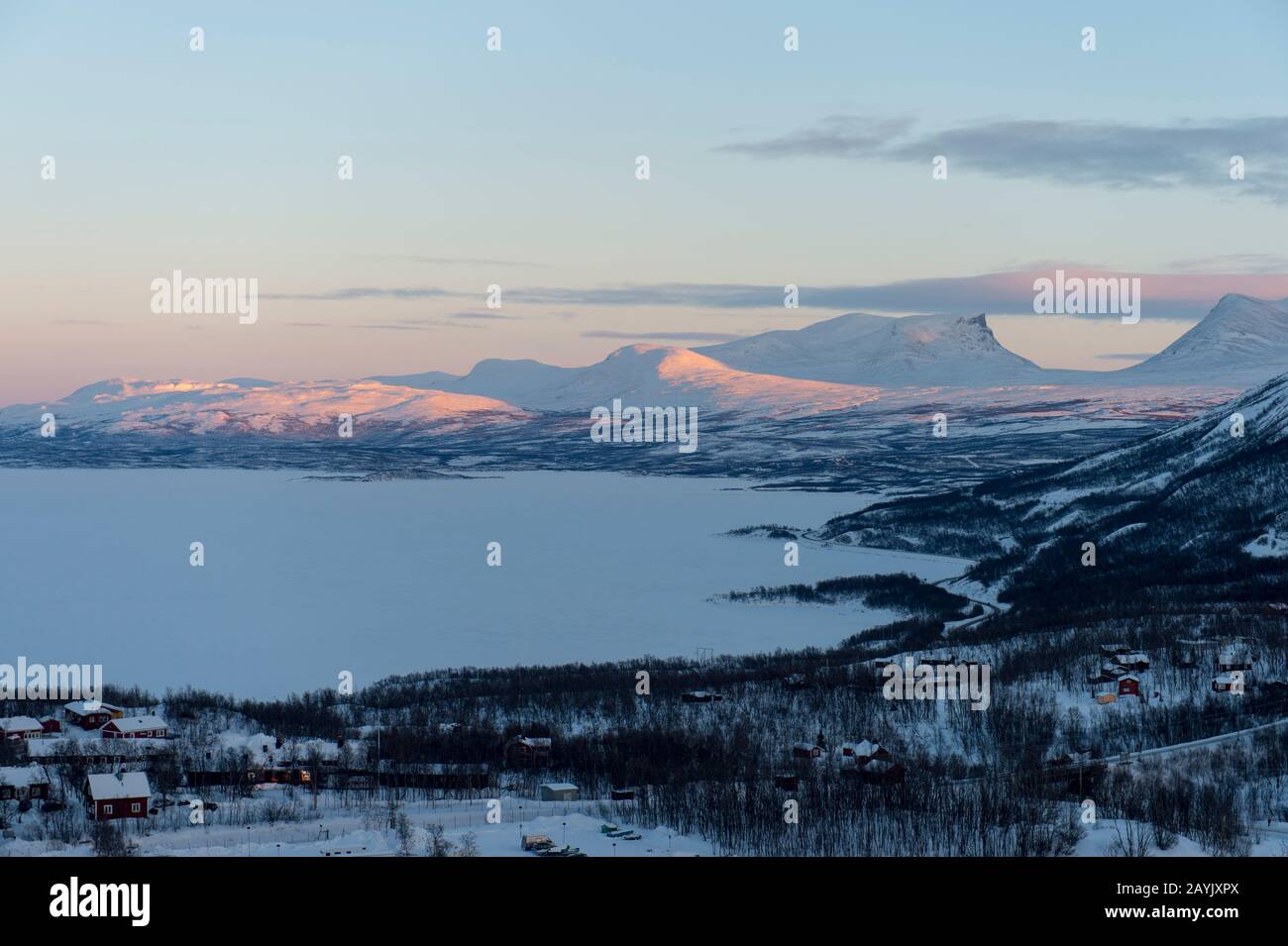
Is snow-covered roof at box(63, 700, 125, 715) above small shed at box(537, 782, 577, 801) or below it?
above

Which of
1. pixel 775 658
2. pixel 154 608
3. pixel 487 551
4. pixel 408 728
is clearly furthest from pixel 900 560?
pixel 408 728

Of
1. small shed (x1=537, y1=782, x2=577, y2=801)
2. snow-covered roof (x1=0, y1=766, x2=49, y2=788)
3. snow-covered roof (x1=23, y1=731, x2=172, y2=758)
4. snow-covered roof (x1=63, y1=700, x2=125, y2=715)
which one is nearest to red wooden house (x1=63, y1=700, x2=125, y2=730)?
snow-covered roof (x1=63, y1=700, x2=125, y2=715)

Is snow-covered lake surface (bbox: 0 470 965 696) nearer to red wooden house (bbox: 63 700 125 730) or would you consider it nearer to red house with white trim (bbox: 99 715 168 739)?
red wooden house (bbox: 63 700 125 730)

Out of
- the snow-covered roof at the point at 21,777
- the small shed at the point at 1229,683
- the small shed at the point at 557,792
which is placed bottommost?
the small shed at the point at 557,792

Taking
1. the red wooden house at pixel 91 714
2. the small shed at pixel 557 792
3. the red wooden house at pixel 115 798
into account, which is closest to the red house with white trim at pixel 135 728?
the red wooden house at pixel 91 714

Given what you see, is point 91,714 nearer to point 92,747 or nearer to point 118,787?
point 92,747

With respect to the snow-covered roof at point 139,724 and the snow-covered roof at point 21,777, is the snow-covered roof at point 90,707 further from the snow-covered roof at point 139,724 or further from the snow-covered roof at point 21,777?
the snow-covered roof at point 21,777
